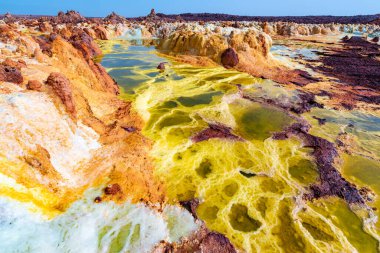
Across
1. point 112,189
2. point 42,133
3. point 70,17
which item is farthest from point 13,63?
point 70,17

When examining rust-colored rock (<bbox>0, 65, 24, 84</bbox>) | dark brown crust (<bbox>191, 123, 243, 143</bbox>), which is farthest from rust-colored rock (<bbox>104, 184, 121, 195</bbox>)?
rust-colored rock (<bbox>0, 65, 24, 84</bbox>)

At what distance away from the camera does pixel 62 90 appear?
42.0ft

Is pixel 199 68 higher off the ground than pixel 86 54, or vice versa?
pixel 86 54

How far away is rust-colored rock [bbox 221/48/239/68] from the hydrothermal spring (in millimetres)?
Result: 11881

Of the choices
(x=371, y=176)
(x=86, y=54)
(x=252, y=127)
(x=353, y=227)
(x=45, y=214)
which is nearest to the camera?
(x=45, y=214)

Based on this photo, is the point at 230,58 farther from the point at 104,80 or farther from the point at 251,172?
the point at 251,172

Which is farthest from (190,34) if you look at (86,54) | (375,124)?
(375,124)

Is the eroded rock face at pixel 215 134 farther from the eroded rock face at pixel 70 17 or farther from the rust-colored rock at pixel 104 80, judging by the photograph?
the eroded rock face at pixel 70 17

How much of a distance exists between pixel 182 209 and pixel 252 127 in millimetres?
8260

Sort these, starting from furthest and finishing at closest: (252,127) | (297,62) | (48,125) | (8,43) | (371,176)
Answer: (297,62) → (8,43) → (252,127) → (371,176) → (48,125)

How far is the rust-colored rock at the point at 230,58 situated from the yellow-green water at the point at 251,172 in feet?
31.0

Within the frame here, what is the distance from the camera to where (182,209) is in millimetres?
9828

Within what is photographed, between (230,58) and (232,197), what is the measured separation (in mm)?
22839

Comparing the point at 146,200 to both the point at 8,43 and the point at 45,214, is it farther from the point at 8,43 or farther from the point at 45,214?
the point at 8,43
